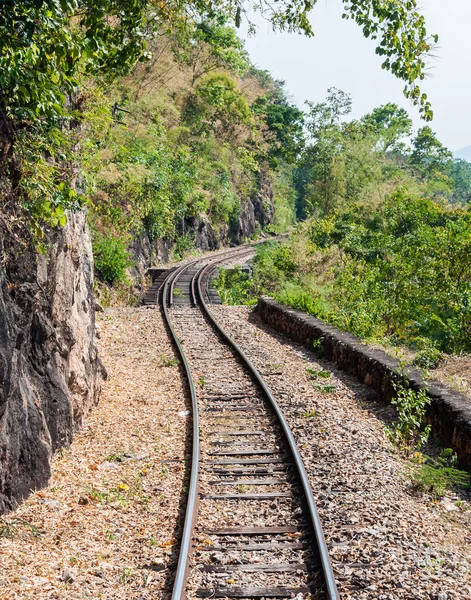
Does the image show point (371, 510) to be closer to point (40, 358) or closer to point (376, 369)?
point (40, 358)

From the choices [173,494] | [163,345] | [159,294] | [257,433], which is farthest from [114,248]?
[173,494]

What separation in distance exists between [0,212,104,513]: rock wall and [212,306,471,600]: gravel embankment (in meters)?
3.00

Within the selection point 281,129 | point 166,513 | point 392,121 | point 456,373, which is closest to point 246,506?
point 166,513

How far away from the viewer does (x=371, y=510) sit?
6188 millimetres

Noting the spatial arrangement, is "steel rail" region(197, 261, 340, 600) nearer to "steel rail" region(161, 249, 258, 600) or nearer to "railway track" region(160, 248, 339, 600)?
"railway track" region(160, 248, 339, 600)

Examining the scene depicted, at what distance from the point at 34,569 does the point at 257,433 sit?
12.8ft

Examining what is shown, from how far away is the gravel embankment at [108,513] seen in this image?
5105 millimetres

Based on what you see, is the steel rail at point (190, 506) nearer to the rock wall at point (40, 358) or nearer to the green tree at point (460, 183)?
the rock wall at point (40, 358)

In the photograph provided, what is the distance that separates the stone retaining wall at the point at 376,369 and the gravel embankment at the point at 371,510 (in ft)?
1.72

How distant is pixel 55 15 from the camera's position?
4973 mm

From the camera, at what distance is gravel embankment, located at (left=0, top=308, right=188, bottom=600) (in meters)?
5.11

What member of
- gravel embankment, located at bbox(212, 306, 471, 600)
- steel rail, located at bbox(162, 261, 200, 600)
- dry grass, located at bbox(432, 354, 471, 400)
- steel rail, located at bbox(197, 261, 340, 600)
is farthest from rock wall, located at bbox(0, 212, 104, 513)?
dry grass, located at bbox(432, 354, 471, 400)

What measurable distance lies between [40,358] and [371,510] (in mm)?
4091

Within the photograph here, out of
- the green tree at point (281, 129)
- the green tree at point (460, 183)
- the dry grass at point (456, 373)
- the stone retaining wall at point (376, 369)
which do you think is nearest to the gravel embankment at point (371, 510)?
the stone retaining wall at point (376, 369)
